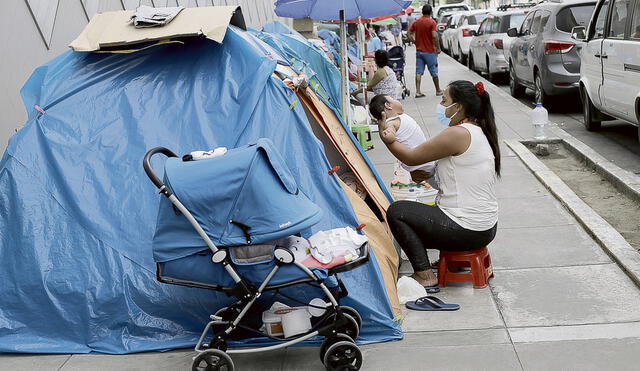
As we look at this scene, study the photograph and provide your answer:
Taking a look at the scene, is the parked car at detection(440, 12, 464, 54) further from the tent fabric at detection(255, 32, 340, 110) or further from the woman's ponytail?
the woman's ponytail

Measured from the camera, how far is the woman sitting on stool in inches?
210

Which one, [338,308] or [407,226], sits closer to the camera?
[338,308]

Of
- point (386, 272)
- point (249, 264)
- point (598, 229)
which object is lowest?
point (598, 229)

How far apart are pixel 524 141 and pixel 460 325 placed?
625 cm

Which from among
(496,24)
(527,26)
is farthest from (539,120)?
(496,24)

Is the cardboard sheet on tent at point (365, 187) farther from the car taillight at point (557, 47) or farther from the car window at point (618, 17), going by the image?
the car taillight at point (557, 47)

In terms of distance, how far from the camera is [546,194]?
7988 mm

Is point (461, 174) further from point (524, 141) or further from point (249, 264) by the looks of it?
point (524, 141)

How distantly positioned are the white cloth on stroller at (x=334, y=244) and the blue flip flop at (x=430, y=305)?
1.07m

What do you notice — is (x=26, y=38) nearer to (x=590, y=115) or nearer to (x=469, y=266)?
(x=469, y=266)

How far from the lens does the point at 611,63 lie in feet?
31.9

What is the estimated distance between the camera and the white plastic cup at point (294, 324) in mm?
4340

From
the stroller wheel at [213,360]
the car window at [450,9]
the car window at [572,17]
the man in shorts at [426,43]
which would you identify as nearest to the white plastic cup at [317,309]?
the stroller wheel at [213,360]

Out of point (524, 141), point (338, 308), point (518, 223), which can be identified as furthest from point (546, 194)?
point (338, 308)
